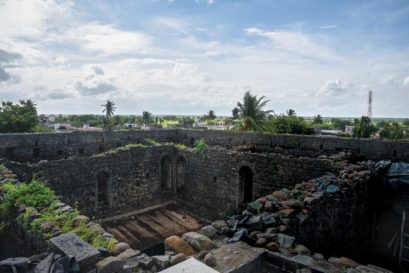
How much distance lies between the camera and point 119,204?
13.0 m

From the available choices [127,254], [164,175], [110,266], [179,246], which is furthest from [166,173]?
[110,266]

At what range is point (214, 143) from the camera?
59.6 ft

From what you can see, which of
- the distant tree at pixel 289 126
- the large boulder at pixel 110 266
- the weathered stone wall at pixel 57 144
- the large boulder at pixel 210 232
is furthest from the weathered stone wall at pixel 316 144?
the large boulder at pixel 110 266

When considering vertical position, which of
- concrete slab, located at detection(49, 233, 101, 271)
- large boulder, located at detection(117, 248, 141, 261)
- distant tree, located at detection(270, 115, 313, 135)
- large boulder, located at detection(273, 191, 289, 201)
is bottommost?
large boulder, located at detection(117, 248, 141, 261)

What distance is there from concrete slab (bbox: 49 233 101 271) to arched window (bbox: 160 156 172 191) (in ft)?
36.8

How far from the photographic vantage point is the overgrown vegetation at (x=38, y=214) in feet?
15.6

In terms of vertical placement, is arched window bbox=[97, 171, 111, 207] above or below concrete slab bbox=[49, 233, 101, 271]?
below

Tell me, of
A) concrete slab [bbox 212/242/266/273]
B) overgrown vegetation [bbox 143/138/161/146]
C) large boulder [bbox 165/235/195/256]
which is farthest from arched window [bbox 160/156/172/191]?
concrete slab [bbox 212/242/266/273]

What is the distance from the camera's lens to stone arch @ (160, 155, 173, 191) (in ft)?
50.8

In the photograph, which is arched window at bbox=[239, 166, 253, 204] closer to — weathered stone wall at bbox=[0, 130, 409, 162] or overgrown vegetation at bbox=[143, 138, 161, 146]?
weathered stone wall at bbox=[0, 130, 409, 162]

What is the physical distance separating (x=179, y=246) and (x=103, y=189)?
9332 millimetres

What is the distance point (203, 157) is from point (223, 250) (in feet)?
30.5

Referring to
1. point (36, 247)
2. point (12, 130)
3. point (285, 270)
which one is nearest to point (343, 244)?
point (285, 270)

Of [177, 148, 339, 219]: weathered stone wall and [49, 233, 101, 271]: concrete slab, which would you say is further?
[177, 148, 339, 219]: weathered stone wall
